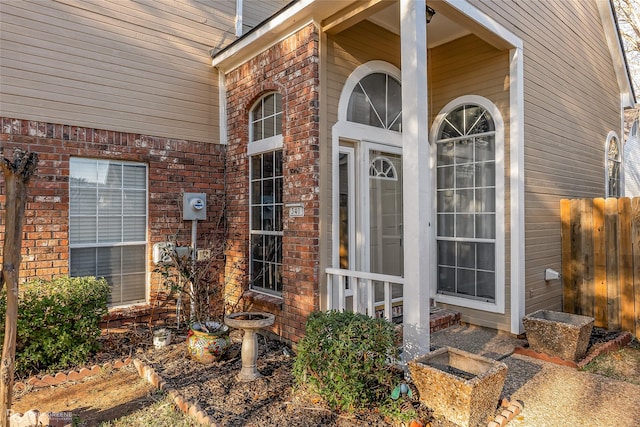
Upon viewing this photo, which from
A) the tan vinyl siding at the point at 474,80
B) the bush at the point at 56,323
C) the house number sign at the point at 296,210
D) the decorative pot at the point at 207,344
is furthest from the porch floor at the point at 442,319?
the bush at the point at 56,323

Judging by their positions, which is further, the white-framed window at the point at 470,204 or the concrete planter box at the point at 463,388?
the white-framed window at the point at 470,204

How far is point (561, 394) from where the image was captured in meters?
3.48

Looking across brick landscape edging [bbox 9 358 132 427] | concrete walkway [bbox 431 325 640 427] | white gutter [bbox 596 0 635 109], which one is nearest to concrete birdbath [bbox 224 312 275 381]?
brick landscape edging [bbox 9 358 132 427]

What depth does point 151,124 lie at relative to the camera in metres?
5.19

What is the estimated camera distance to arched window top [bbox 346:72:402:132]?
4.78 meters

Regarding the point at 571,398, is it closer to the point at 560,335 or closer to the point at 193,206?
the point at 560,335

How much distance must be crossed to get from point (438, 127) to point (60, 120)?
483 cm

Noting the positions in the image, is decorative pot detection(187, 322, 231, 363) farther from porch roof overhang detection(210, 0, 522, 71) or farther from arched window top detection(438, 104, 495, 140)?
arched window top detection(438, 104, 495, 140)

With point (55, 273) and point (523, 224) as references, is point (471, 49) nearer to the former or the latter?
point (523, 224)

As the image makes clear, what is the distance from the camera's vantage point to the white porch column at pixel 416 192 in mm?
3371

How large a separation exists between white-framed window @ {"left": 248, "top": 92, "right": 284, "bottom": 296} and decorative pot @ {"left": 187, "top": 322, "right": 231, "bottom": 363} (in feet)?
3.25

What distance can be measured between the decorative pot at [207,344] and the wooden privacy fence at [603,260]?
4.83 meters

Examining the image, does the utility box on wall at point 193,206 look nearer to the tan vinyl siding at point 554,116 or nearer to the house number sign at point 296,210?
the house number sign at point 296,210

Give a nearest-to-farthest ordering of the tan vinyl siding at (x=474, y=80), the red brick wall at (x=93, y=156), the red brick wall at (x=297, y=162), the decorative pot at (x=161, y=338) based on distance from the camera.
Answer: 1. the red brick wall at (x=297, y=162)
2. the red brick wall at (x=93, y=156)
3. the decorative pot at (x=161, y=338)
4. the tan vinyl siding at (x=474, y=80)
